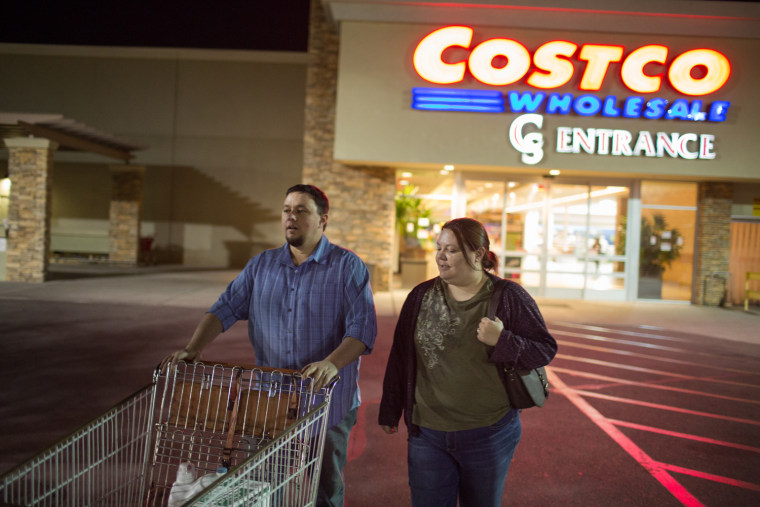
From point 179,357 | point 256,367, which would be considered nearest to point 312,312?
point 256,367

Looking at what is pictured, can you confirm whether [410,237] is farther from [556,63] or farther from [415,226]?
[556,63]

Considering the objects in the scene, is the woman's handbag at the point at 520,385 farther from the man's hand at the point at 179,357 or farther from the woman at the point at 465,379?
the man's hand at the point at 179,357

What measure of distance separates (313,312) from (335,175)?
12624 millimetres

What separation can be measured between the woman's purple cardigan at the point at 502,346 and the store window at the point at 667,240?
14.8 metres

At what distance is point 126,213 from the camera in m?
22.0

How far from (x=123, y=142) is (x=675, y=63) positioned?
17251mm

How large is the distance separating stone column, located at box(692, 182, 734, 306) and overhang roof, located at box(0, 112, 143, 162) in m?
17.6

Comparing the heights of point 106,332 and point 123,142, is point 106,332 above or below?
below

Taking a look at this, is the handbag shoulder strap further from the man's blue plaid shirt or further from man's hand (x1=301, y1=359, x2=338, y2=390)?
man's hand (x1=301, y1=359, x2=338, y2=390)

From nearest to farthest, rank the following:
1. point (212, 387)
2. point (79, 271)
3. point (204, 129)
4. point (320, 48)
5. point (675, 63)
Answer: point (212, 387)
point (675, 63)
point (320, 48)
point (79, 271)
point (204, 129)

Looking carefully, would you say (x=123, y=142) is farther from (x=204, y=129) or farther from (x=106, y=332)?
(x=106, y=332)

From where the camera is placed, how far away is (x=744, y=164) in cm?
1396

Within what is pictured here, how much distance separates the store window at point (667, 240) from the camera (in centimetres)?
1548

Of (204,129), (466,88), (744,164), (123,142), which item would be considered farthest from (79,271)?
(744,164)
